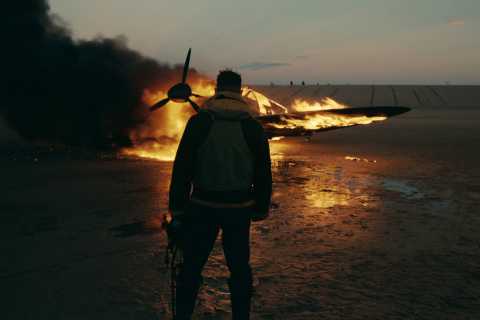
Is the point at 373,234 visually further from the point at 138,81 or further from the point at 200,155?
the point at 138,81

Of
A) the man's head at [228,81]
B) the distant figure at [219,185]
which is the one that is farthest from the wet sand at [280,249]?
the man's head at [228,81]

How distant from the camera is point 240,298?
3600mm

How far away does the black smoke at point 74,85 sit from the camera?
16422 millimetres

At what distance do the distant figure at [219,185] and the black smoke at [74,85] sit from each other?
1354 centimetres

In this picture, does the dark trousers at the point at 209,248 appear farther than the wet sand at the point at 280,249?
No

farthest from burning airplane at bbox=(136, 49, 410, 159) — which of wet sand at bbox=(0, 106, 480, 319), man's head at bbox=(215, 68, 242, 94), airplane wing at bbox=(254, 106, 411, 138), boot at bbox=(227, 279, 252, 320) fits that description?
boot at bbox=(227, 279, 252, 320)

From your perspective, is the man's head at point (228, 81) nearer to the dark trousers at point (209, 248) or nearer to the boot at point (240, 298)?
the dark trousers at point (209, 248)

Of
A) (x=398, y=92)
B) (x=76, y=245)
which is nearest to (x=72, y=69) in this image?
(x=76, y=245)

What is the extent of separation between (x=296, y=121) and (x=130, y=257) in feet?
39.7

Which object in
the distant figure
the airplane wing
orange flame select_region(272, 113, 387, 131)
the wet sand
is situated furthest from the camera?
orange flame select_region(272, 113, 387, 131)

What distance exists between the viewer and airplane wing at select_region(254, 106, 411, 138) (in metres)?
16.1

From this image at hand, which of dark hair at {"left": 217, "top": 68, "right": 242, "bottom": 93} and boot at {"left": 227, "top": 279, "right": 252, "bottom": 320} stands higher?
dark hair at {"left": 217, "top": 68, "right": 242, "bottom": 93}

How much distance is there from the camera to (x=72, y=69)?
1653cm

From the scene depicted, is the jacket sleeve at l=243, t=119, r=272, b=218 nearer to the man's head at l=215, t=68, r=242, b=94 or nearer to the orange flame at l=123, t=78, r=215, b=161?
the man's head at l=215, t=68, r=242, b=94
